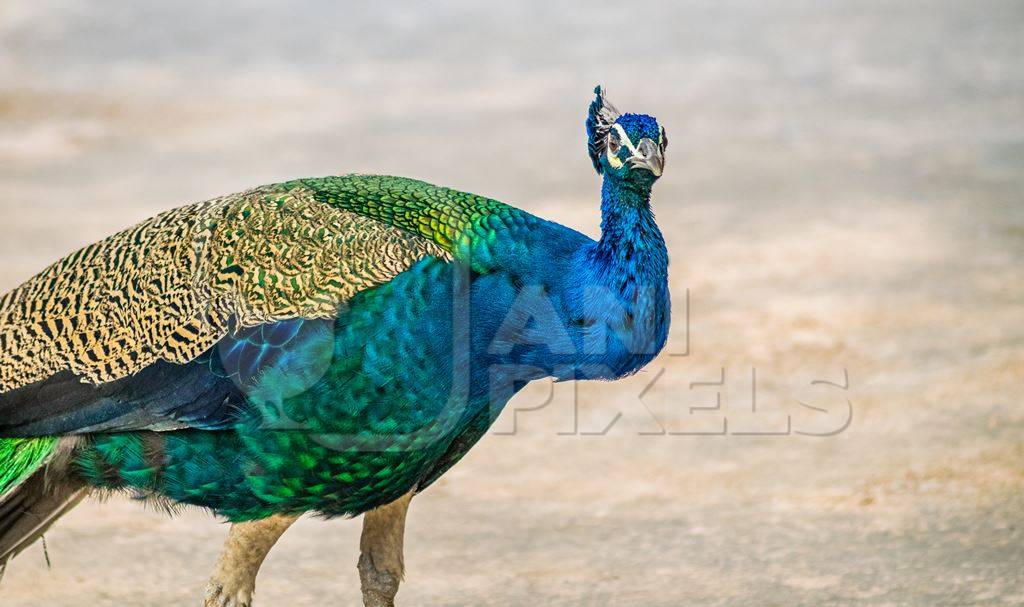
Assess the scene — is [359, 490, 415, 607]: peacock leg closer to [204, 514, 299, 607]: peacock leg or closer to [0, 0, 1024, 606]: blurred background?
[204, 514, 299, 607]: peacock leg

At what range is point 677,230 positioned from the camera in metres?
7.43

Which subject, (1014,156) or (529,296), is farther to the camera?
(1014,156)

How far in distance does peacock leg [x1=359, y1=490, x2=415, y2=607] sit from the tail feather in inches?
28.0

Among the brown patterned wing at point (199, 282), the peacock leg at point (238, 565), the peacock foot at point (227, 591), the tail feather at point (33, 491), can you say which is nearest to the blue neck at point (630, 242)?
the brown patterned wing at point (199, 282)

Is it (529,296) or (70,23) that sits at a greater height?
(70,23)

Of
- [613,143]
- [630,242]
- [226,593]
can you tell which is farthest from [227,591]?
[613,143]

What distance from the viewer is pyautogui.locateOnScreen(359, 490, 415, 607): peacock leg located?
381 cm

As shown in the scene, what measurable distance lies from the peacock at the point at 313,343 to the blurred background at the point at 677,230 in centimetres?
93

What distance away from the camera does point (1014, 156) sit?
847 cm

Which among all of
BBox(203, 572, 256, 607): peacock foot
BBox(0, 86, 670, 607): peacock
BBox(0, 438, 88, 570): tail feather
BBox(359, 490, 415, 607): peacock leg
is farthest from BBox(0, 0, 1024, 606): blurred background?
BBox(0, 86, 670, 607): peacock

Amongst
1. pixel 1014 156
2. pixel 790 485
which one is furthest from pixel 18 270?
pixel 1014 156

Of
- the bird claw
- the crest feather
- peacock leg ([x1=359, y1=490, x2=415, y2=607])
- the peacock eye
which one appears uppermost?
the crest feather

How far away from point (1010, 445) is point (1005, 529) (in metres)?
0.62

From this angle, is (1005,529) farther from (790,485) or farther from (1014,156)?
(1014,156)
